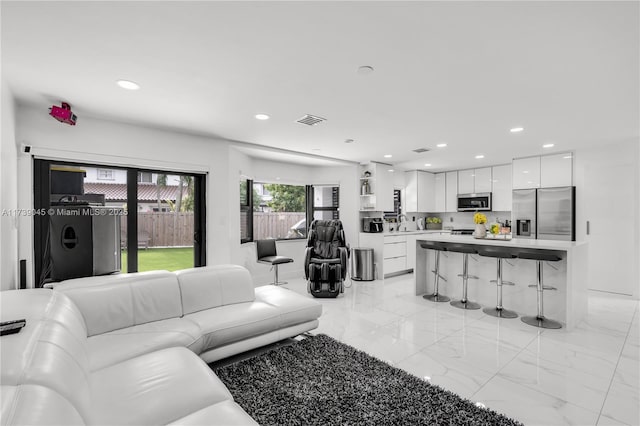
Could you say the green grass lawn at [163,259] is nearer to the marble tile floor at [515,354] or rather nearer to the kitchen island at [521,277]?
the marble tile floor at [515,354]

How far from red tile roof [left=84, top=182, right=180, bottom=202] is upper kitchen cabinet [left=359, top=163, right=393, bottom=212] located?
12.2 feet

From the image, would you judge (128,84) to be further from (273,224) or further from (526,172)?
(526,172)

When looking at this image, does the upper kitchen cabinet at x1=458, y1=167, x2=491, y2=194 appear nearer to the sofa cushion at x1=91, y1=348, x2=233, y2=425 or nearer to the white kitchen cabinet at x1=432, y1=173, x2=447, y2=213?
the white kitchen cabinet at x1=432, y1=173, x2=447, y2=213

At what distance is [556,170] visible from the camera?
5.26m

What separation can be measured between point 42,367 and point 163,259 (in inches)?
127

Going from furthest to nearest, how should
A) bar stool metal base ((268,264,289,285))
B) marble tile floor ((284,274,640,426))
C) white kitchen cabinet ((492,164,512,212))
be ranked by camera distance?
white kitchen cabinet ((492,164,512,212)) < bar stool metal base ((268,264,289,285)) < marble tile floor ((284,274,640,426))

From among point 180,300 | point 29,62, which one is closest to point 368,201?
point 180,300

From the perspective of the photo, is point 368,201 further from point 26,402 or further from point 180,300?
point 26,402

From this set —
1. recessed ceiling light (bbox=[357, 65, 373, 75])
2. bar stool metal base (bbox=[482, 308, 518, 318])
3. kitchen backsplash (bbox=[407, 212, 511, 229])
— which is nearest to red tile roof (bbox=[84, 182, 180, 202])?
recessed ceiling light (bbox=[357, 65, 373, 75])

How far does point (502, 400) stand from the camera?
6.63 feet

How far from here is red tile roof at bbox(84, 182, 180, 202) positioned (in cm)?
350

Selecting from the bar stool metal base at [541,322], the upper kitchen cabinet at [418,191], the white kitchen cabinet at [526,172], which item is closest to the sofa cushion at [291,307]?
the bar stool metal base at [541,322]

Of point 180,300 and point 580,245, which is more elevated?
point 580,245

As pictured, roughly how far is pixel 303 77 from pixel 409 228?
5.73 m
